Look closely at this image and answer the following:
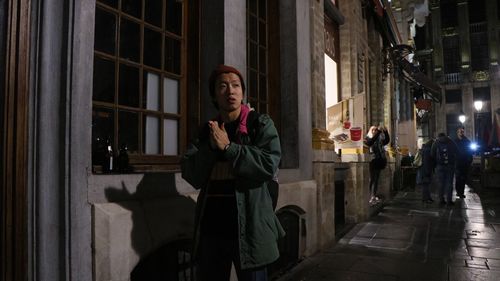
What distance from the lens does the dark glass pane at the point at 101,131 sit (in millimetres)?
3027

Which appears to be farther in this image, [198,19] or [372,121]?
[372,121]

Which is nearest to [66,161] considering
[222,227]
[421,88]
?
[222,227]

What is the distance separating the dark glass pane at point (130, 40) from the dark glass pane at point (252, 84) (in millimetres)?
1798

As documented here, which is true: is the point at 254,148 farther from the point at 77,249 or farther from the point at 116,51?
the point at 116,51

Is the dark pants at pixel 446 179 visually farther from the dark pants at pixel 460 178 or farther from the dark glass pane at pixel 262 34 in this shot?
the dark glass pane at pixel 262 34

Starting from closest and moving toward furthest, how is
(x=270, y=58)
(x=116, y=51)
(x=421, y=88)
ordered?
1. (x=116, y=51)
2. (x=270, y=58)
3. (x=421, y=88)

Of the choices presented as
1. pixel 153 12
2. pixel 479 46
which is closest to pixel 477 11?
pixel 479 46

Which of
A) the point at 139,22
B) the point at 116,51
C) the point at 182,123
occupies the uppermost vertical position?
the point at 139,22

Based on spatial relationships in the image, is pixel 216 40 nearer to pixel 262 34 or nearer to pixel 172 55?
pixel 172 55

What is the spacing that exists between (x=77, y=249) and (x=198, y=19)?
2627 mm

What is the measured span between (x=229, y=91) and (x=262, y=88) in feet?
10.0

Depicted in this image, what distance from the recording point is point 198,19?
406cm

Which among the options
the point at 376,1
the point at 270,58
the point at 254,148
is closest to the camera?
the point at 254,148

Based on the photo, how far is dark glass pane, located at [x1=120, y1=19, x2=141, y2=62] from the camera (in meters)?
3.28
